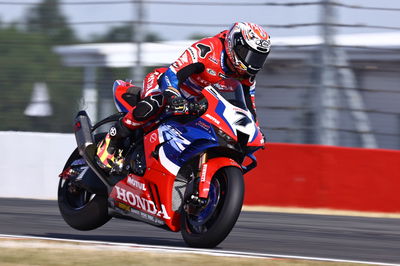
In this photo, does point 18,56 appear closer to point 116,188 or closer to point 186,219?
point 116,188

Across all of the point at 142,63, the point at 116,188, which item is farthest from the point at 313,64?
the point at 116,188

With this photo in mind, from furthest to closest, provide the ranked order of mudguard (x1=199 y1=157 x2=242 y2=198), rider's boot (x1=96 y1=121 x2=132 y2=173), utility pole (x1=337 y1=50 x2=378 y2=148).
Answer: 1. utility pole (x1=337 y1=50 x2=378 y2=148)
2. rider's boot (x1=96 y1=121 x2=132 y2=173)
3. mudguard (x1=199 y1=157 x2=242 y2=198)

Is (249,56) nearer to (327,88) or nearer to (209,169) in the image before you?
(209,169)

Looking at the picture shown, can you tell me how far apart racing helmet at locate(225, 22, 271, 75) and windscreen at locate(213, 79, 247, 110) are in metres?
0.23

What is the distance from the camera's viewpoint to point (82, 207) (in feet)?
23.2

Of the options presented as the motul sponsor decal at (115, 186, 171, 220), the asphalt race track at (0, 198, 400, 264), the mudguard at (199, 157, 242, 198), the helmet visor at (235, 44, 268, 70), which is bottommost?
the asphalt race track at (0, 198, 400, 264)

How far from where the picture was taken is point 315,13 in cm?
1012

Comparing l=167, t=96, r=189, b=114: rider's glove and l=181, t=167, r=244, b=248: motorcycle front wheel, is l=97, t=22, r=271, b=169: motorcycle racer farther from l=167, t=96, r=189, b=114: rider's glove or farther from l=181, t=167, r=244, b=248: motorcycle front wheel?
l=181, t=167, r=244, b=248: motorcycle front wheel

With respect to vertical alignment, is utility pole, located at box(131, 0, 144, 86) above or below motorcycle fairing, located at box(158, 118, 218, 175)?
below

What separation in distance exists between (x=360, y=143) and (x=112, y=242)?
434 centimetres

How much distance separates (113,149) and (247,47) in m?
1.42

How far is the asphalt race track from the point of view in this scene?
635cm

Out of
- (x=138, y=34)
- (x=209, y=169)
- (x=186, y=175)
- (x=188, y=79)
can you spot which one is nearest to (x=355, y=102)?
(x=138, y=34)

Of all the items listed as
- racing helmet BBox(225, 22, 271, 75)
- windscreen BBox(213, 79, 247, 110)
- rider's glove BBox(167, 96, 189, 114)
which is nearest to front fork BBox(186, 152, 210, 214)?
rider's glove BBox(167, 96, 189, 114)
